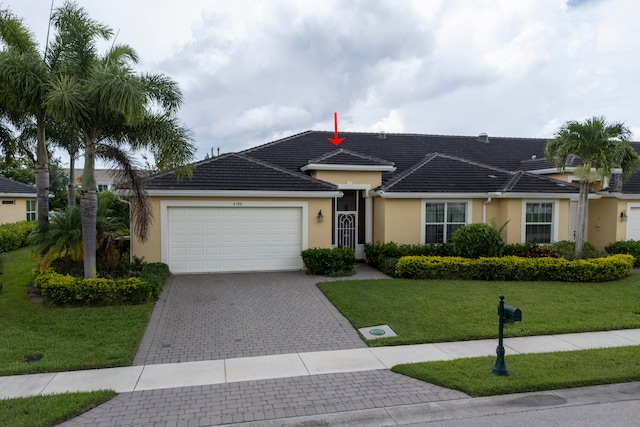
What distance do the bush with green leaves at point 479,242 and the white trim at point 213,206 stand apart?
5.08 m

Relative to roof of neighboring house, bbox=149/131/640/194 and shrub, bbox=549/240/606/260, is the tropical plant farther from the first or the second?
shrub, bbox=549/240/606/260

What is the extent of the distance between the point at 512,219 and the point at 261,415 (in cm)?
1325

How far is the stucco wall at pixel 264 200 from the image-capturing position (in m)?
13.4

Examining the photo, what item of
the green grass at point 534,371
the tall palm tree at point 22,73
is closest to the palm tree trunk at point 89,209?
the tall palm tree at point 22,73

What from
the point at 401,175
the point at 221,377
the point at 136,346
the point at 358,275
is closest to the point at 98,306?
the point at 136,346

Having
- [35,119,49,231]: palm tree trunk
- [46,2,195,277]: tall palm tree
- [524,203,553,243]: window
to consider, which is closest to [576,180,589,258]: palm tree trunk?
[524,203,553,243]: window

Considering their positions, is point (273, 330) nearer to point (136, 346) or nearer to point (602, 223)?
point (136, 346)

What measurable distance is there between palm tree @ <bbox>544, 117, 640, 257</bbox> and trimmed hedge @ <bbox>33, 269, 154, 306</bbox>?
1352cm

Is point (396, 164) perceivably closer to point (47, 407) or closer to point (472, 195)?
point (472, 195)

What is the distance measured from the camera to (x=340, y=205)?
53.3 feet

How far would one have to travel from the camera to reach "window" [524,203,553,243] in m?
15.8

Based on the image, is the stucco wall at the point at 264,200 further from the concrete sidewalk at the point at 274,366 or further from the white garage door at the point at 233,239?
the concrete sidewalk at the point at 274,366

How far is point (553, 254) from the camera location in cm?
1488

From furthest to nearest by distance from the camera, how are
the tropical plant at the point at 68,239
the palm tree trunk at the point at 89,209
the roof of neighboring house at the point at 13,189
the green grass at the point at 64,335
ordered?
the roof of neighboring house at the point at 13,189 < the tropical plant at the point at 68,239 < the palm tree trunk at the point at 89,209 < the green grass at the point at 64,335
